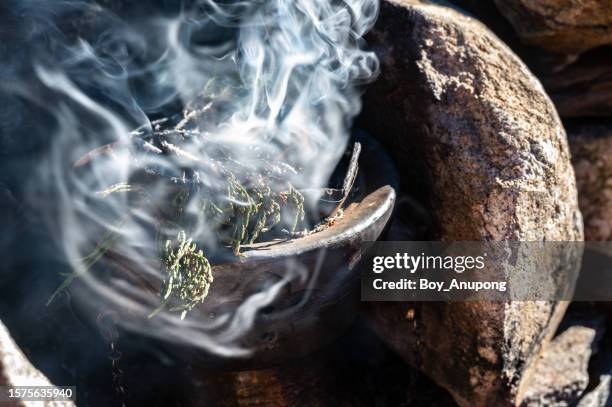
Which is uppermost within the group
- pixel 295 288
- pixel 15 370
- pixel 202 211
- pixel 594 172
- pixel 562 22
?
pixel 562 22

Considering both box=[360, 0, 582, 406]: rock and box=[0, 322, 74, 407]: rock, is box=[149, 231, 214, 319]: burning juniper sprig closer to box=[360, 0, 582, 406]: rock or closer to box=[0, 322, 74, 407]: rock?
box=[0, 322, 74, 407]: rock

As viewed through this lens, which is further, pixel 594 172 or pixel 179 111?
pixel 594 172

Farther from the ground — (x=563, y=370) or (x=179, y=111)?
(x=179, y=111)

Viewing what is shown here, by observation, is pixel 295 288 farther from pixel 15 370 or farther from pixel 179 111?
pixel 179 111

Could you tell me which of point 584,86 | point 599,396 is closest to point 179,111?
point 584,86

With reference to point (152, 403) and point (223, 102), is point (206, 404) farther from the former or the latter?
point (223, 102)

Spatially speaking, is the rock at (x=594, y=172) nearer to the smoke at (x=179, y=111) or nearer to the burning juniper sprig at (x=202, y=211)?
the smoke at (x=179, y=111)

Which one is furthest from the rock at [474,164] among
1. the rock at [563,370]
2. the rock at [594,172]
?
the rock at [594,172]
